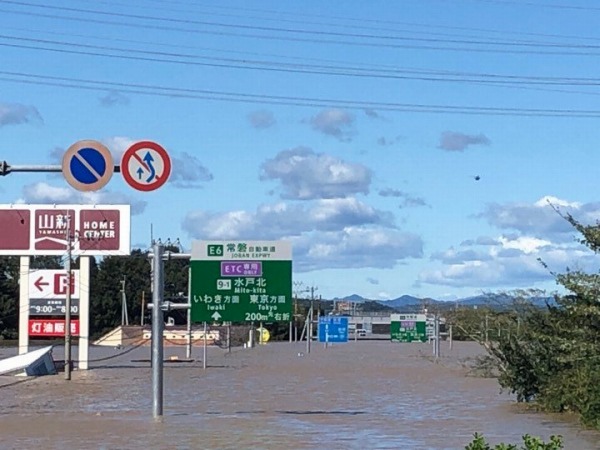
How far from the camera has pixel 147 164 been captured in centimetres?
1666

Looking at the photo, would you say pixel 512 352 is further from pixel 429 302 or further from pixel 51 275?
pixel 429 302

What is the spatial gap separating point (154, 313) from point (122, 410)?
4.86 meters

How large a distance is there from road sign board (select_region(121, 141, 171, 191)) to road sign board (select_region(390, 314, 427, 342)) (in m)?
58.4

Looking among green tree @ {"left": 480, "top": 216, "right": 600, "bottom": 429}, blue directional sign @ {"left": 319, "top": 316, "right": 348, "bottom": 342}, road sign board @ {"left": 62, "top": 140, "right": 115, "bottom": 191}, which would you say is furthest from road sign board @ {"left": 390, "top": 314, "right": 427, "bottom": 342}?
road sign board @ {"left": 62, "top": 140, "right": 115, "bottom": 191}

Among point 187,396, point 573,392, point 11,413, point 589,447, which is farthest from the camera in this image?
point 187,396

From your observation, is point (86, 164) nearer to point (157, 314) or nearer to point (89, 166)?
point (89, 166)

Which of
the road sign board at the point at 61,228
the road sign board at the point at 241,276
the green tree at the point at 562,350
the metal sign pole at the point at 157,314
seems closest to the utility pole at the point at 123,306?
the road sign board at the point at 61,228

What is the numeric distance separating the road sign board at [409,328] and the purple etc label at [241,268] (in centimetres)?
5004

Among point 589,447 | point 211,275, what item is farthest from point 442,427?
point 211,275

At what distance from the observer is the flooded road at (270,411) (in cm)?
1767

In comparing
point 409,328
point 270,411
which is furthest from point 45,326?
point 409,328

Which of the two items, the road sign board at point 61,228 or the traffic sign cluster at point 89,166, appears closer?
the traffic sign cluster at point 89,166

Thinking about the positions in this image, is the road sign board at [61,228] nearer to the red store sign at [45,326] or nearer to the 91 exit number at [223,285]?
the red store sign at [45,326]

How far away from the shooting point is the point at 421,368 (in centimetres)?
4378
